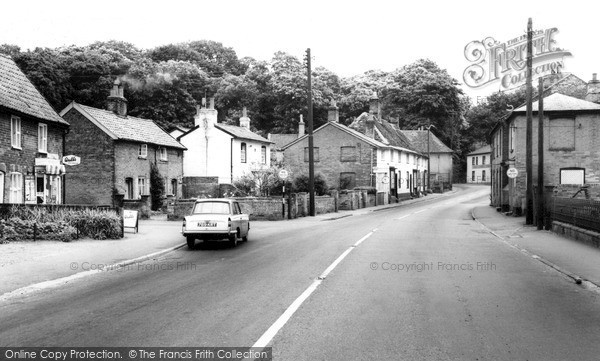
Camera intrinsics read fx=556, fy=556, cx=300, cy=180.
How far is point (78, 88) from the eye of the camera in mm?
64125

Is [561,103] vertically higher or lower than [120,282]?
higher

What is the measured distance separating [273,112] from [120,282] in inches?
2766

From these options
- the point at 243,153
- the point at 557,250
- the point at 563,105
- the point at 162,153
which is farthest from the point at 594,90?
the point at 162,153

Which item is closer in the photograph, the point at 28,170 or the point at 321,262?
the point at 321,262

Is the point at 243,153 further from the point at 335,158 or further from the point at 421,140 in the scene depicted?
the point at 421,140

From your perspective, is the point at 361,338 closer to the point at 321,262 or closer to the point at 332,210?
the point at 321,262

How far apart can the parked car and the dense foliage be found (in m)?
48.8

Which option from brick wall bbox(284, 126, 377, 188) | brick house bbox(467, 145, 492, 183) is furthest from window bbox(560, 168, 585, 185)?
brick house bbox(467, 145, 492, 183)

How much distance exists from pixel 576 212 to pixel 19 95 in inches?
957

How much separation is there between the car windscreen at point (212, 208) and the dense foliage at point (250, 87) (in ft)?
160

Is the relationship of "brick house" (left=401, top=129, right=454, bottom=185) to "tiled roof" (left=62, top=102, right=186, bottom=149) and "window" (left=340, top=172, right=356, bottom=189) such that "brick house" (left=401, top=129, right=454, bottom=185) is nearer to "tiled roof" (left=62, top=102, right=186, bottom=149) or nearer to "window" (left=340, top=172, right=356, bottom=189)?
"window" (left=340, top=172, right=356, bottom=189)

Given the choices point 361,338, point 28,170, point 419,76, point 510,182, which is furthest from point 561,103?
point 419,76

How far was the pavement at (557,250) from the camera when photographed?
1194cm

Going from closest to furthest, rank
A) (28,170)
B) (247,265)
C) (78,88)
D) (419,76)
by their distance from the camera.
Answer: (247,265) < (28,170) < (78,88) < (419,76)
